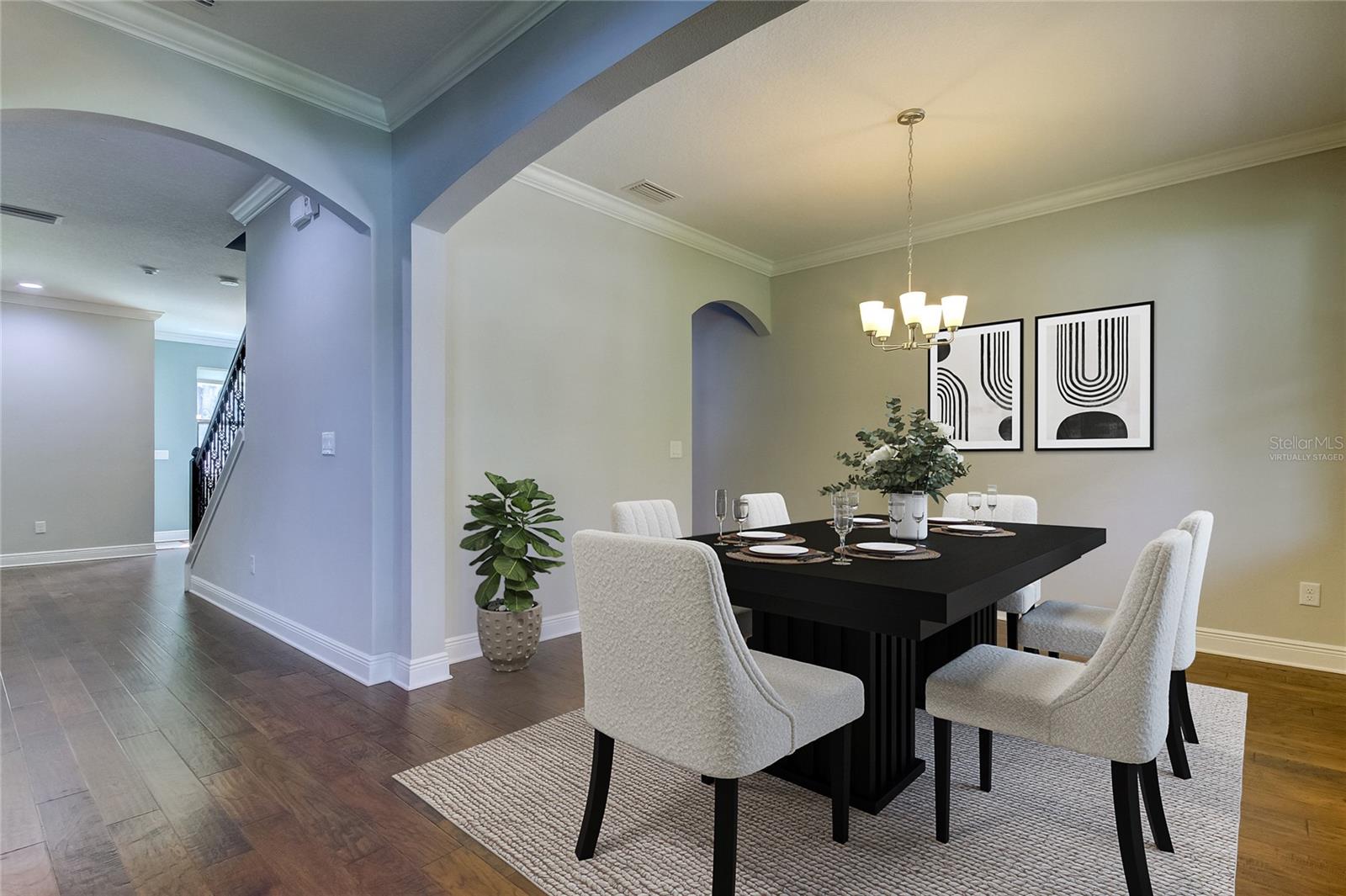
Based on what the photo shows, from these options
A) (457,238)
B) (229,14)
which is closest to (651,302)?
(457,238)

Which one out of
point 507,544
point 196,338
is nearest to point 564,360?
point 507,544

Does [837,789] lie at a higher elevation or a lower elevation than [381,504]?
lower

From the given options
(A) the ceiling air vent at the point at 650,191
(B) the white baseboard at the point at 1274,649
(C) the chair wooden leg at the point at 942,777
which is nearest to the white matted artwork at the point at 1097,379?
(B) the white baseboard at the point at 1274,649

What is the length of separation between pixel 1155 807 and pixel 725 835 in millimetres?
1175

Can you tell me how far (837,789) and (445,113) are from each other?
9.63 ft

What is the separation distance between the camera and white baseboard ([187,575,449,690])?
307 cm

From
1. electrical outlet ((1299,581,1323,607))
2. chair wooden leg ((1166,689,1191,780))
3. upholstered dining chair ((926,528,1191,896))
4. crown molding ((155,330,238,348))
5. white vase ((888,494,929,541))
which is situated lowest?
chair wooden leg ((1166,689,1191,780))

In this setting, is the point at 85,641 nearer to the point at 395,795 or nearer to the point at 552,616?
the point at 552,616

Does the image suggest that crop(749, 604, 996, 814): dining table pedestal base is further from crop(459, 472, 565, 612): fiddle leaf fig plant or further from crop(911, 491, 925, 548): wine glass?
crop(459, 472, 565, 612): fiddle leaf fig plant

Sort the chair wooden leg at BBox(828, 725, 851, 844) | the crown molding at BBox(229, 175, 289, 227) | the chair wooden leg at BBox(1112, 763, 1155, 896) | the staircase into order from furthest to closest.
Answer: the staircase, the crown molding at BBox(229, 175, 289, 227), the chair wooden leg at BBox(828, 725, 851, 844), the chair wooden leg at BBox(1112, 763, 1155, 896)

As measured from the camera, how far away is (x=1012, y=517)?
10.6 ft

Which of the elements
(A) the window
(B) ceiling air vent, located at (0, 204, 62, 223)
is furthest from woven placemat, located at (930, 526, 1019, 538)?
(A) the window

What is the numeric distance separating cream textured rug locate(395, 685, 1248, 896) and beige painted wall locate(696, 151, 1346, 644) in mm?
1616

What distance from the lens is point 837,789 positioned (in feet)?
5.87
